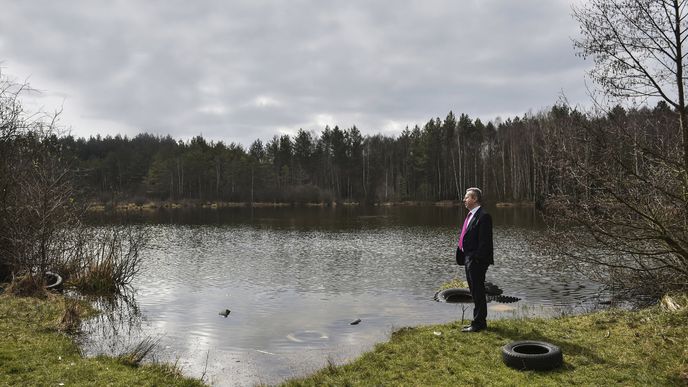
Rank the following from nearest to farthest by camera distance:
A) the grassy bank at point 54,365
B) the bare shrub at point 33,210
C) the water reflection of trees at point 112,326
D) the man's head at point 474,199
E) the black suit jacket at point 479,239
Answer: the grassy bank at point 54,365 < the black suit jacket at point 479,239 < the man's head at point 474,199 < the water reflection of trees at point 112,326 < the bare shrub at point 33,210

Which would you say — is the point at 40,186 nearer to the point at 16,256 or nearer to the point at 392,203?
the point at 16,256

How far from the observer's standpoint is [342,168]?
99.9 metres

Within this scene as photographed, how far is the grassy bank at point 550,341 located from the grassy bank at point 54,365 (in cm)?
227

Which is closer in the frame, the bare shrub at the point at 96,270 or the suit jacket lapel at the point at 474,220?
the suit jacket lapel at the point at 474,220

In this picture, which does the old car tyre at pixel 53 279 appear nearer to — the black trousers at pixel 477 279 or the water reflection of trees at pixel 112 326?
the water reflection of trees at pixel 112 326

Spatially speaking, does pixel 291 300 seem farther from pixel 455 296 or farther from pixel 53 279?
pixel 53 279

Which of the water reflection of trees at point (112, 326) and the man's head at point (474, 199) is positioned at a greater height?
the man's head at point (474, 199)

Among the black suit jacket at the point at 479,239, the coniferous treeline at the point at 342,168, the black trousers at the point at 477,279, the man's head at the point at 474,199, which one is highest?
the coniferous treeline at the point at 342,168

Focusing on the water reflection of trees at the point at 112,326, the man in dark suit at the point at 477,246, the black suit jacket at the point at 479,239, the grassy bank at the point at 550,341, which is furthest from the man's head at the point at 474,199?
the water reflection of trees at the point at 112,326

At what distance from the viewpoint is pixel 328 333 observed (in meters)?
11.7

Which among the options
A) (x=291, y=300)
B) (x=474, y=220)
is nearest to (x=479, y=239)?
(x=474, y=220)

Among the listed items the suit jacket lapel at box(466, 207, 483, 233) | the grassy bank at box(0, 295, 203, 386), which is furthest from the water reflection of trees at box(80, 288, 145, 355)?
the suit jacket lapel at box(466, 207, 483, 233)

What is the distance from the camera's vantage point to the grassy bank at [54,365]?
6863 mm

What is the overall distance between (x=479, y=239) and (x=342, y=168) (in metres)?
91.5
